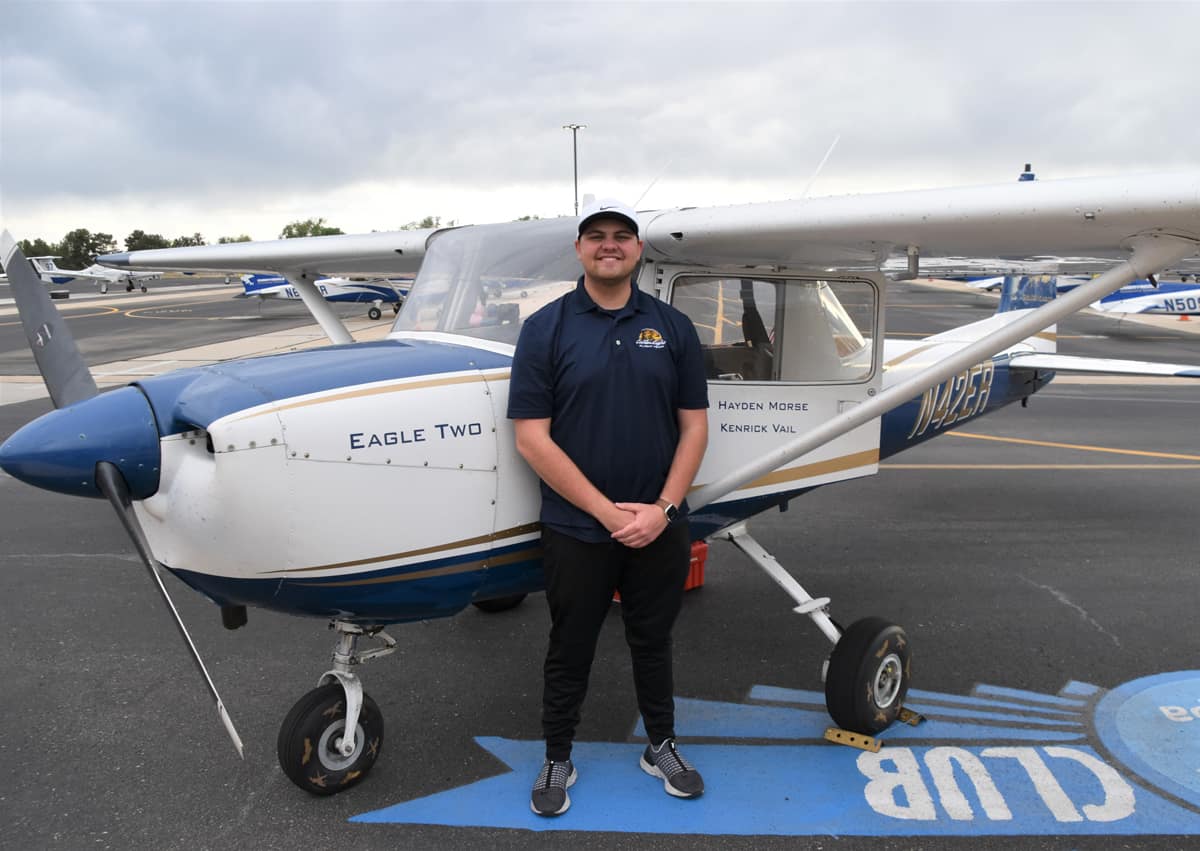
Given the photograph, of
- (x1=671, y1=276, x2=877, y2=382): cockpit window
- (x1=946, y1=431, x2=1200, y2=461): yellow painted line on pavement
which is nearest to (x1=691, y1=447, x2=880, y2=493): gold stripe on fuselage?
(x1=671, y1=276, x2=877, y2=382): cockpit window

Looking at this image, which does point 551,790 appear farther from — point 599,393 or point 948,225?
point 948,225

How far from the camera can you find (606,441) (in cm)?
288

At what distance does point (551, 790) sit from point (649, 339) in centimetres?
171

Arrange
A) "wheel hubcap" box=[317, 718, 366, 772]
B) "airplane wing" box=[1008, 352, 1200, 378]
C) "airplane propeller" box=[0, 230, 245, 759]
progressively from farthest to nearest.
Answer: "airplane wing" box=[1008, 352, 1200, 378] → "wheel hubcap" box=[317, 718, 366, 772] → "airplane propeller" box=[0, 230, 245, 759]

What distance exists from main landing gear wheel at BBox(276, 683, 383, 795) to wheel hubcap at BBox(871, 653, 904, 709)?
2.12 meters

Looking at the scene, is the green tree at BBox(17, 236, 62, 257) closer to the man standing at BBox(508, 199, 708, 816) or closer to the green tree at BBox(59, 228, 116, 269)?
the green tree at BBox(59, 228, 116, 269)

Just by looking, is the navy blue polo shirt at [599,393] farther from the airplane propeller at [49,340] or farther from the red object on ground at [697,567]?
the red object on ground at [697,567]

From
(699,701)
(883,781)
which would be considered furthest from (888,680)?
(699,701)

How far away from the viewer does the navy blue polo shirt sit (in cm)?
285

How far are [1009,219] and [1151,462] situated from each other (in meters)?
7.09

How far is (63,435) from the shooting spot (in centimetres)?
251

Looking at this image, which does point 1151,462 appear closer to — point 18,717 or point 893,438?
point 893,438

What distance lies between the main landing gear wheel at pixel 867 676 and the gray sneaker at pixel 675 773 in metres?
0.72

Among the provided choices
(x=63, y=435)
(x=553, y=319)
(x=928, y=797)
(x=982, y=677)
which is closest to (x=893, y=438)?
(x=982, y=677)
